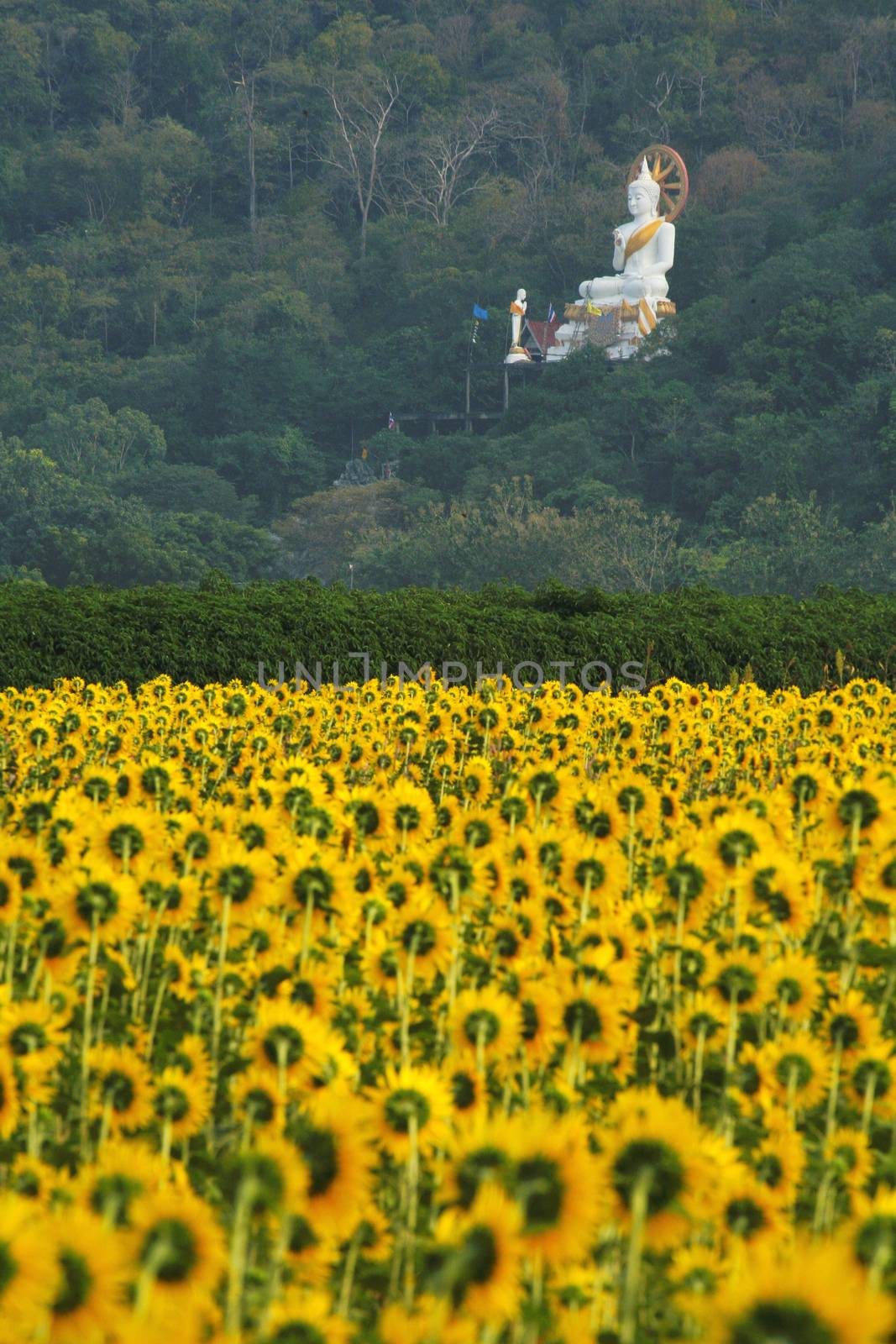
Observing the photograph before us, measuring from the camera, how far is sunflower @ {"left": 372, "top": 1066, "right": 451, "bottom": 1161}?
2.34 meters

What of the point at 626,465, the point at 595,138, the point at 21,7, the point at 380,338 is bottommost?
the point at 626,465

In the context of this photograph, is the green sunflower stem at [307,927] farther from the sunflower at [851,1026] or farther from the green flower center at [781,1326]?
the green flower center at [781,1326]

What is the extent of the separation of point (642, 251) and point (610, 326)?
2895 millimetres

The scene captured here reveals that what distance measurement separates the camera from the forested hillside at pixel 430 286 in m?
46.1

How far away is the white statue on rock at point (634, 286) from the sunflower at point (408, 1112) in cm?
5802

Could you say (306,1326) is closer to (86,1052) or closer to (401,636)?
(86,1052)

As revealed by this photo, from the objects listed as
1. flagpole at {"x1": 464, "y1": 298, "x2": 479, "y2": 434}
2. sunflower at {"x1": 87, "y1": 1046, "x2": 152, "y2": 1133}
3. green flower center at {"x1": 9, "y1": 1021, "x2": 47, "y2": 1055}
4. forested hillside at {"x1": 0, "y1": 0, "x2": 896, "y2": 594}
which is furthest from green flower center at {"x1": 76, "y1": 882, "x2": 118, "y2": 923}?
flagpole at {"x1": 464, "y1": 298, "x2": 479, "y2": 434}

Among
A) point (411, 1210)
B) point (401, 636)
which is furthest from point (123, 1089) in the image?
point (401, 636)

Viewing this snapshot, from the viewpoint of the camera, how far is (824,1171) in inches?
99.4

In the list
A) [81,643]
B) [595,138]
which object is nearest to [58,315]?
[595,138]

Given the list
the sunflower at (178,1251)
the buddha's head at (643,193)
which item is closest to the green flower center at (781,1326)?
the sunflower at (178,1251)

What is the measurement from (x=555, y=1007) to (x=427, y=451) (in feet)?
174

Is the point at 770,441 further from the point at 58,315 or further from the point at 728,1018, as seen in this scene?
the point at 728,1018

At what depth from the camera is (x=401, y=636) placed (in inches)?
523
